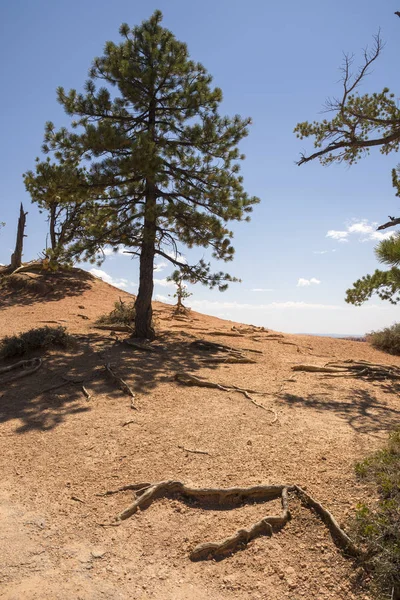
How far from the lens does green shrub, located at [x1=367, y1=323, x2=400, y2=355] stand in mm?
15039

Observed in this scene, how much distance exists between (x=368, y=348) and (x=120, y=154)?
34.0 feet

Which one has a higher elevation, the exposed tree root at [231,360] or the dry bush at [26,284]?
the dry bush at [26,284]

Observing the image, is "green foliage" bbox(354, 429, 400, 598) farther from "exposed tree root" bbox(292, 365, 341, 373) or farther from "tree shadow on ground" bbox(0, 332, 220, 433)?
"exposed tree root" bbox(292, 365, 341, 373)

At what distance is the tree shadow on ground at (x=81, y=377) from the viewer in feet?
24.8

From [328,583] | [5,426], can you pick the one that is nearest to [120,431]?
[5,426]

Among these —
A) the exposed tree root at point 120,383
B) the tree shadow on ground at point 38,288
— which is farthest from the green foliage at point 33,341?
the tree shadow on ground at point 38,288

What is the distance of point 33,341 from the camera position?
1078 cm

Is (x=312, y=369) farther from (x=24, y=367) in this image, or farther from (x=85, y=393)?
(x=24, y=367)

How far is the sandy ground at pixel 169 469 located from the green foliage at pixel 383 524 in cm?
18

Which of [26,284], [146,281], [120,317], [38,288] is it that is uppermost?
[26,284]

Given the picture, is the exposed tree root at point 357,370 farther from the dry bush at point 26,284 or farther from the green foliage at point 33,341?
the dry bush at point 26,284

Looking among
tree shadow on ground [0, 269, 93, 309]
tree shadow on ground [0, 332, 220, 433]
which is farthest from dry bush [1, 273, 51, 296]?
tree shadow on ground [0, 332, 220, 433]

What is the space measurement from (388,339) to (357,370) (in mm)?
5273

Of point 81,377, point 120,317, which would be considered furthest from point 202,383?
point 120,317
